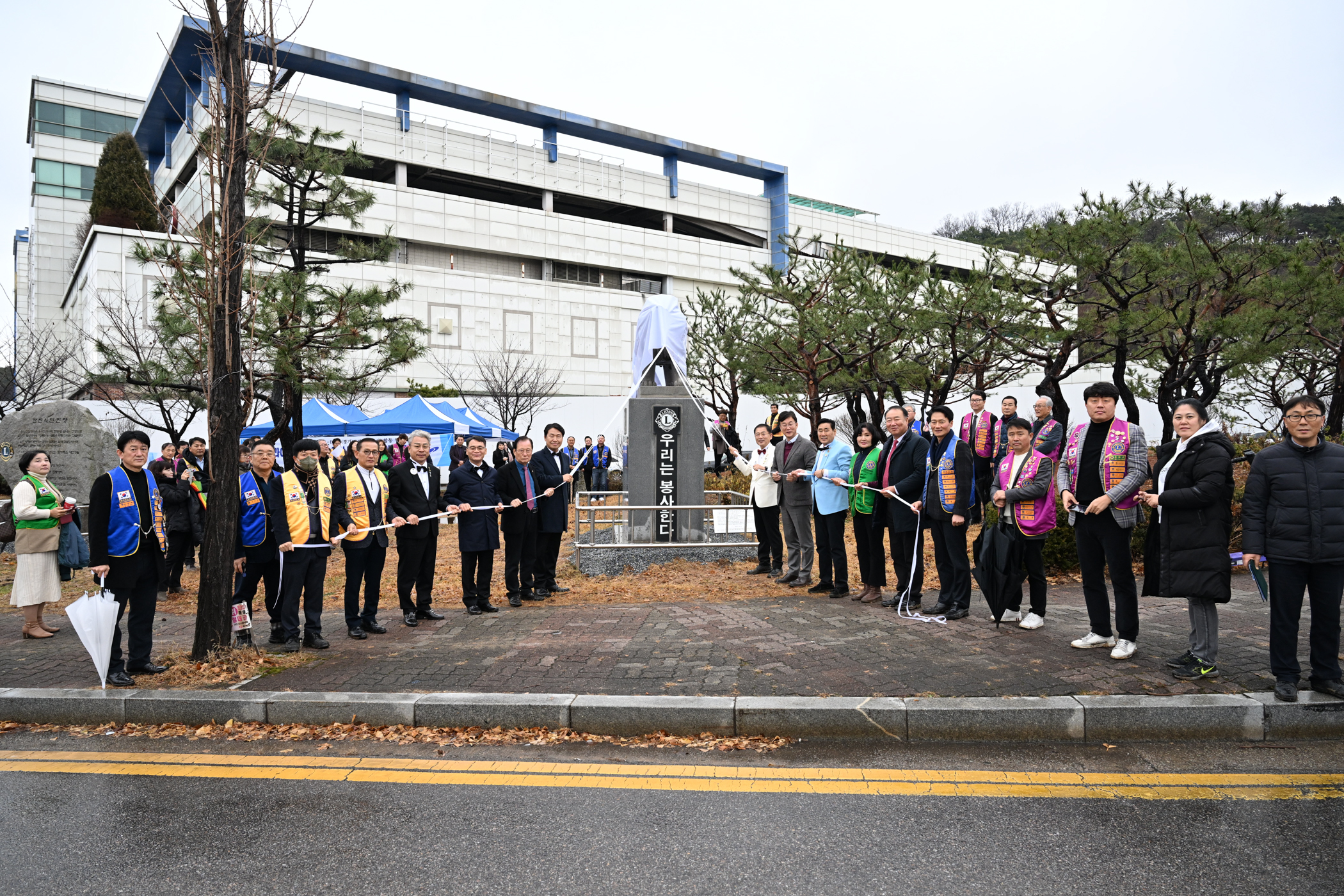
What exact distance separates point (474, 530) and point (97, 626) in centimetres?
340

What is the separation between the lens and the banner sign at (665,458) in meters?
11.9

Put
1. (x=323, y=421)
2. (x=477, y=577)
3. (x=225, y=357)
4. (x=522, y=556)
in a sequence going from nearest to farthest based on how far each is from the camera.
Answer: (x=225, y=357) → (x=477, y=577) → (x=522, y=556) → (x=323, y=421)

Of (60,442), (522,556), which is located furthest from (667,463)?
(60,442)

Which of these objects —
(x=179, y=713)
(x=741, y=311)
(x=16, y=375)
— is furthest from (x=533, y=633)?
(x=16, y=375)

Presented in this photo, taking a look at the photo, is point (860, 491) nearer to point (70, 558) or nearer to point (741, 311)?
point (70, 558)

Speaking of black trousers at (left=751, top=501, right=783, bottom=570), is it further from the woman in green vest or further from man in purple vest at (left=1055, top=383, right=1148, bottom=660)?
man in purple vest at (left=1055, top=383, right=1148, bottom=660)

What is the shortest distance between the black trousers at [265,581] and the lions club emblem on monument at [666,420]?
18.9ft

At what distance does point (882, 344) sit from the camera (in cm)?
1909

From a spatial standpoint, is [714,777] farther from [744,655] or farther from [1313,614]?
[1313,614]

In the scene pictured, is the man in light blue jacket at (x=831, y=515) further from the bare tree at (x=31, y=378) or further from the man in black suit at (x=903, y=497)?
the bare tree at (x=31, y=378)

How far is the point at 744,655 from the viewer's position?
620 cm

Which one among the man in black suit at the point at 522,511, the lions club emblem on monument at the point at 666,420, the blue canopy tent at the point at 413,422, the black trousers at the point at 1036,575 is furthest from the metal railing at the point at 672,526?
the blue canopy tent at the point at 413,422

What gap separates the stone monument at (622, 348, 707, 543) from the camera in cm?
1195

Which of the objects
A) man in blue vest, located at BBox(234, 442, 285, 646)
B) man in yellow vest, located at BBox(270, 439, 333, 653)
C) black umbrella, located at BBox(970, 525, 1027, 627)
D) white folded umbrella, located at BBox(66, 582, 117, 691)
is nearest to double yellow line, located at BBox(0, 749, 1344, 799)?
white folded umbrella, located at BBox(66, 582, 117, 691)
